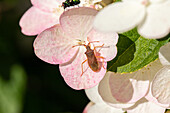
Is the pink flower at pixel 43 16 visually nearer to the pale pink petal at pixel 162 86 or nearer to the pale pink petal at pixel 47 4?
the pale pink petal at pixel 47 4

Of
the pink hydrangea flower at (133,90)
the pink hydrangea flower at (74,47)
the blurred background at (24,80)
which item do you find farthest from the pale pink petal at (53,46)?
the blurred background at (24,80)

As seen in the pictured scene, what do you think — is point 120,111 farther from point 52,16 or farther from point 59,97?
point 59,97

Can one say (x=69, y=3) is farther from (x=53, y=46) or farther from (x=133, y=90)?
(x=133, y=90)

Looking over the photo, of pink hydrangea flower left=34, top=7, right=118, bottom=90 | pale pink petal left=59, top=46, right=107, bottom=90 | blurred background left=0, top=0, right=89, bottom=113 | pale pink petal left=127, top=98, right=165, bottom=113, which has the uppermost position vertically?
pink hydrangea flower left=34, top=7, right=118, bottom=90

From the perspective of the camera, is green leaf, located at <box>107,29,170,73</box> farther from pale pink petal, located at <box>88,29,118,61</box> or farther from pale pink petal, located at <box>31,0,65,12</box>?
pale pink petal, located at <box>31,0,65,12</box>

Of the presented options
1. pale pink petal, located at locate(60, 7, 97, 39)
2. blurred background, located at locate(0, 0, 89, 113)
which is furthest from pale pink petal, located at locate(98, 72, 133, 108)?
blurred background, located at locate(0, 0, 89, 113)

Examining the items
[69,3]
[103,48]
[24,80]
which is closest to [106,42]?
[103,48]
